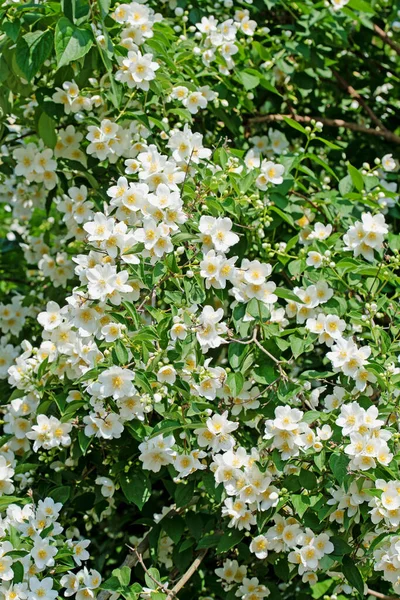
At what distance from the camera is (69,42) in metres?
2.06

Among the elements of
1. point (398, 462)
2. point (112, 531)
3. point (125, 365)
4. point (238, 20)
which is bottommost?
point (112, 531)

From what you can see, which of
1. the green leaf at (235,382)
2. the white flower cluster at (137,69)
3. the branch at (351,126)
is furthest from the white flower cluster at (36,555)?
the branch at (351,126)

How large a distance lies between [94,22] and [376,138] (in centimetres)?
127

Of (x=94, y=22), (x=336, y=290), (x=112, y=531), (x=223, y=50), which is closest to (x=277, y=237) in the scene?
(x=336, y=290)

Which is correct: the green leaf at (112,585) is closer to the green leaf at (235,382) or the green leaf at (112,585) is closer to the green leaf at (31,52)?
the green leaf at (235,382)

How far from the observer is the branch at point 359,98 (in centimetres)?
307

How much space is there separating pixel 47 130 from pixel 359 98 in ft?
3.94

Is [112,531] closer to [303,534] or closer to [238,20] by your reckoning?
[303,534]

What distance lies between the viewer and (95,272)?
6.35ft

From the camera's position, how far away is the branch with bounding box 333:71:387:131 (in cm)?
307

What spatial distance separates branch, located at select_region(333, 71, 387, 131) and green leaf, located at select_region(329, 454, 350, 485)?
58.6 inches

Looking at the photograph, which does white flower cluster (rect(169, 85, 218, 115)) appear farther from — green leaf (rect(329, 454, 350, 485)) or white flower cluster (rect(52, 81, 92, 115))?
green leaf (rect(329, 454, 350, 485))

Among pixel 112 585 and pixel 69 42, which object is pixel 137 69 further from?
pixel 112 585

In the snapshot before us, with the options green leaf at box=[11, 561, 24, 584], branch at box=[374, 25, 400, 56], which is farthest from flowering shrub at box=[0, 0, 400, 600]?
branch at box=[374, 25, 400, 56]
